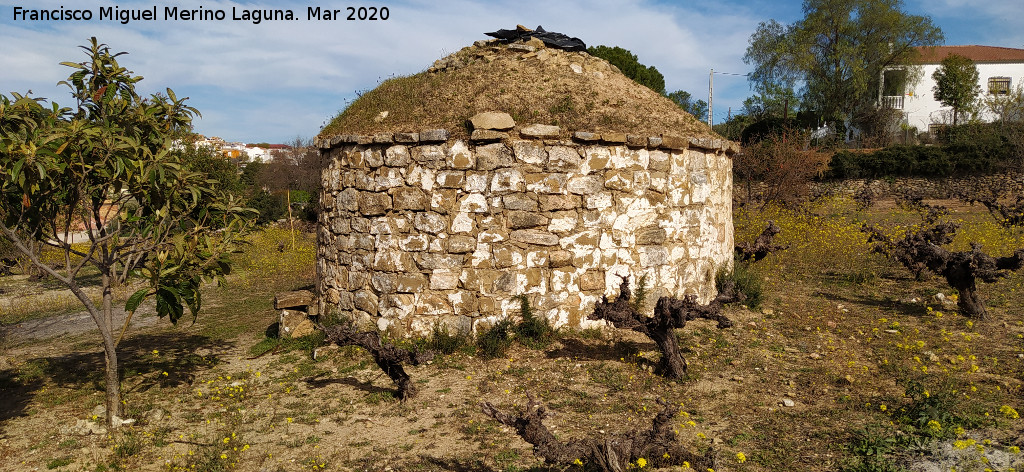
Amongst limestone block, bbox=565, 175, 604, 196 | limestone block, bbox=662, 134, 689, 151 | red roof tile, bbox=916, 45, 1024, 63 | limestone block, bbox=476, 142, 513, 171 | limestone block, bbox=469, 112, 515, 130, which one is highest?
red roof tile, bbox=916, 45, 1024, 63

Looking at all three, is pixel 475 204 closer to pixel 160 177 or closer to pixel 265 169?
pixel 160 177

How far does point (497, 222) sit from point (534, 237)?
0.41 meters

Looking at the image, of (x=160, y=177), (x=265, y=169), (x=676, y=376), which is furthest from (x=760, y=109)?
(x=160, y=177)

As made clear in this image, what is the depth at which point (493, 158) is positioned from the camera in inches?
245

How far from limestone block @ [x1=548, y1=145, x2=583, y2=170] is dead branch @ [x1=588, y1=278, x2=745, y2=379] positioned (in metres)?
1.54

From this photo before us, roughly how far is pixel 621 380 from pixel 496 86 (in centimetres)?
363

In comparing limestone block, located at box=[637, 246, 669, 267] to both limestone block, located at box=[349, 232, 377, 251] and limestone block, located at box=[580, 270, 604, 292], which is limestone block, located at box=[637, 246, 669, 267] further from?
limestone block, located at box=[349, 232, 377, 251]

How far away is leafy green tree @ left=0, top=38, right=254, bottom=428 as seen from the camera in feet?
13.8

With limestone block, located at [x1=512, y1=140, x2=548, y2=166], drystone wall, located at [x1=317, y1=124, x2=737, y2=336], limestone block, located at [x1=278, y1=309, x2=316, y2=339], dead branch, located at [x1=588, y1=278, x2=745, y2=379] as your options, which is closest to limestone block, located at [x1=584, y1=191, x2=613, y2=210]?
drystone wall, located at [x1=317, y1=124, x2=737, y2=336]

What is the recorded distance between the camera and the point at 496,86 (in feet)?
23.1

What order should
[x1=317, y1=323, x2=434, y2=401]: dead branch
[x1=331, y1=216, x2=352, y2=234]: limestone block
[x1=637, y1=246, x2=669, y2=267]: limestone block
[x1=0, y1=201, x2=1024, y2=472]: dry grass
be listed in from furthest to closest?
[x1=331, y1=216, x2=352, y2=234]: limestone block
[x1=637, y1=246, x2=669, y2=267]: limestone block
[x1=317, y1=323, x2=434, y2=401]: dead branch
[x1=0, y1=201, x2=1024, y2=472]: dry grass

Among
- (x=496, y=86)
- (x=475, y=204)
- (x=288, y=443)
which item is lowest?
(x=288, y=443)

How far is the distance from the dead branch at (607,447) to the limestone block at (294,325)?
14.0ft

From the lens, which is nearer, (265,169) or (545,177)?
(545,177)
